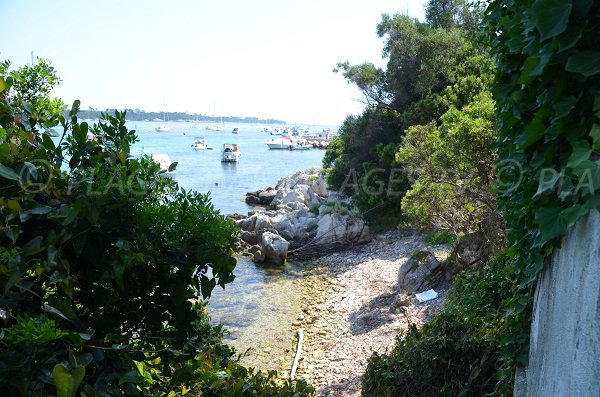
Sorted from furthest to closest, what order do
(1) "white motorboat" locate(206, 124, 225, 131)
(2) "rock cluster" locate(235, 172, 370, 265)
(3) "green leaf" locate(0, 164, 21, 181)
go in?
(1) "white motorboat" locate(206, 124, 225, 131) → (2) "rock cluster" locate(235, 172, 370, 265) → (3) "green leaf" locate(0, 164, 21, 181)

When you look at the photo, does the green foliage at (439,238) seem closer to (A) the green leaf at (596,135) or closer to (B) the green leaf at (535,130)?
(B) the green leaf at (535,130)

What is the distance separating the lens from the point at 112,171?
95.8 inches

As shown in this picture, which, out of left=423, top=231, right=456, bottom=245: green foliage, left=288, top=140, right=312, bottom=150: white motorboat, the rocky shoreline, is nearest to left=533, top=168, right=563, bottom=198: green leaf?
the rocky shoreline

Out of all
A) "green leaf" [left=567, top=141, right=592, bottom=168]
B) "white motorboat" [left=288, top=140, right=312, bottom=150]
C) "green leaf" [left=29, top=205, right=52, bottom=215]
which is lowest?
"white motorboat" [left=288, top=140, right=312, bottom=150]

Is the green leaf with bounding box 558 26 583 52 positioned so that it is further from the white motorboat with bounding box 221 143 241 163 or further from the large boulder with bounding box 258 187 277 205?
the white motorboat with bounding box 221 143 241 163

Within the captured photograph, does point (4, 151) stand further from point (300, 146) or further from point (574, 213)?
point (300, 146)

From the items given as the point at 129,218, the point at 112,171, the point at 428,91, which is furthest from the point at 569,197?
the point at 428,91

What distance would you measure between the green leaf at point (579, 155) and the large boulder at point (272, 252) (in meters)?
15.4

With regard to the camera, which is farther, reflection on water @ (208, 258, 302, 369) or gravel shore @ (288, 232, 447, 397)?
reflection on water @ (208, 258, 302, 369)

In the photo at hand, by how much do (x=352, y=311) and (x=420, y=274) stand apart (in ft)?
6.06

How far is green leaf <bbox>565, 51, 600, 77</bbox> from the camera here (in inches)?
68.7

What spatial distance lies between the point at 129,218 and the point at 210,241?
0.38m

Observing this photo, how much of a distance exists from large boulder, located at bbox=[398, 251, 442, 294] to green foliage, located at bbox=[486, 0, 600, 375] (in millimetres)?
8586

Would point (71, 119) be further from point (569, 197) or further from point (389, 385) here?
point (389, 385)
